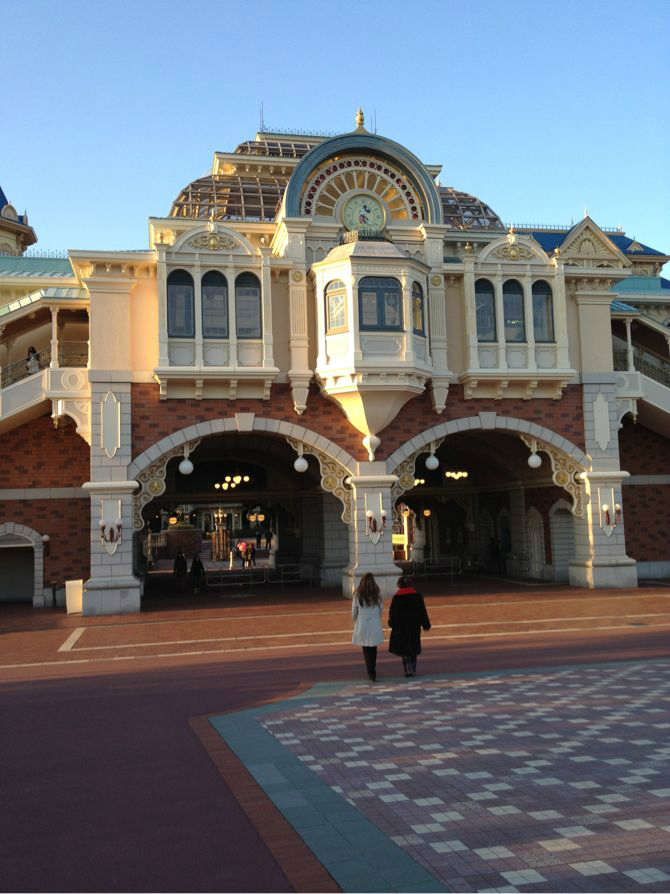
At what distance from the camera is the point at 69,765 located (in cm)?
795

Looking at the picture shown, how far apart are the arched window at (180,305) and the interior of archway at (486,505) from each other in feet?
33.6

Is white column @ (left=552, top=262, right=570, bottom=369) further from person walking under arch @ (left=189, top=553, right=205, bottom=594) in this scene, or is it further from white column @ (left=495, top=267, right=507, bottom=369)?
person walking under arch @ (left=189, top=553, right=205, bottom=594)

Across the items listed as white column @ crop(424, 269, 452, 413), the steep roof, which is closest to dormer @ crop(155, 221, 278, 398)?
white column @ crop(424, 269, 452, 413)

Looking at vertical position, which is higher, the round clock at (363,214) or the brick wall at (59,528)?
the round clock at (363,214)

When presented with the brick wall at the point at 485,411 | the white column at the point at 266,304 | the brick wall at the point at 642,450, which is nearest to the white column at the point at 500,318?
the brick wall at the point at 485,411

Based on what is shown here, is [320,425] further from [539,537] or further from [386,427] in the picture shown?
[539,537]

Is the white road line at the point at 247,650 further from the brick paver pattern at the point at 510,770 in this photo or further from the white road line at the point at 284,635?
the brick paver pattern at the point at 510,770

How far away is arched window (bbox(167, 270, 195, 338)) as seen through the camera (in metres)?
22.5

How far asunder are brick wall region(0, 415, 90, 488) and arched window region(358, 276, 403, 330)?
939cm

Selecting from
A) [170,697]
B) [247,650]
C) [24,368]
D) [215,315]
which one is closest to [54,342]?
[24,368]

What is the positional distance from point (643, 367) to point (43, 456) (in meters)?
20.0

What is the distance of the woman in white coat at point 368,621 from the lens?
11.6m

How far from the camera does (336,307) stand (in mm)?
22594

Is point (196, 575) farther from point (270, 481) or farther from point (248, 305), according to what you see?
point (248, 305)
